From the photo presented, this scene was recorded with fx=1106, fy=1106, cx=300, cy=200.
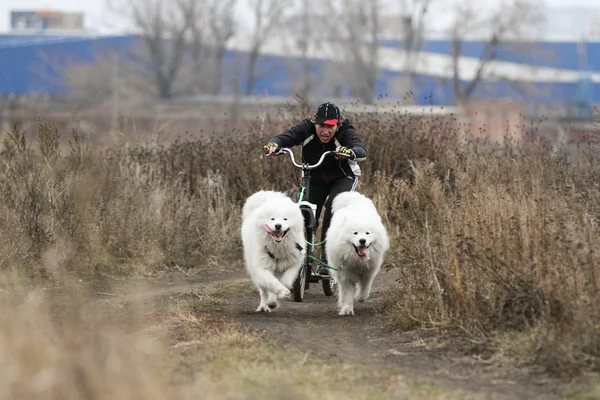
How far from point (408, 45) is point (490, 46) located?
7080mm

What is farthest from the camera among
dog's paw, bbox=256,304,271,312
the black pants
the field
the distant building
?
the distant building

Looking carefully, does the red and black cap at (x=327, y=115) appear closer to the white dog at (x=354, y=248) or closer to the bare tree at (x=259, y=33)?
the white dog at (x=354, y=248)

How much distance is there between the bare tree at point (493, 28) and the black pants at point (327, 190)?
157 ft

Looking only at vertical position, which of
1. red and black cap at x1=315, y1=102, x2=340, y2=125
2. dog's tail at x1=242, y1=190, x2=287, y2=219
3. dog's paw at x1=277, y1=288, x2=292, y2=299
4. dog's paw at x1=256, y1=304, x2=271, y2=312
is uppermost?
red and black cap at x1=315, y1=102, x2=340, y2=125

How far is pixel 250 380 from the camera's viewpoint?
22.6 ft

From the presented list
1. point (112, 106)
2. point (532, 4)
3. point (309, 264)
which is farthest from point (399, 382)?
point (532, 4)

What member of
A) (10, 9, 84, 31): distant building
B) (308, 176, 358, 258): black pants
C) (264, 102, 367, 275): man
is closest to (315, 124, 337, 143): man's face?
(264, 102, 367, 275): man

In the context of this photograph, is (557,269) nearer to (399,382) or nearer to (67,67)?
(399,382)

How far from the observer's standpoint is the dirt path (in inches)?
280

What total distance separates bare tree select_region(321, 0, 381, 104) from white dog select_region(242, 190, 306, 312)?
5476cm

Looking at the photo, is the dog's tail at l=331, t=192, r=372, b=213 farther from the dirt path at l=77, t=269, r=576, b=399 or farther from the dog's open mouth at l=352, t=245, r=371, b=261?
the dirt path at l=77, t=269, r=576, b=399

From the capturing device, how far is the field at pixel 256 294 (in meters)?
6.57

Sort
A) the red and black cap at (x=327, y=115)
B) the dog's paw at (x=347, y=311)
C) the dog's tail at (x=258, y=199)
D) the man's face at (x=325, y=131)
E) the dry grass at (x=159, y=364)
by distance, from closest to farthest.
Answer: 1. the dry grass at (x=159, y=364)
2. the dog's paw at (x=347, y=311)
3. the dog's tail at (x=258, y=199)
4. the red and black cap at (x=327, y=115)
5. the man's face at (x=325, y=131)

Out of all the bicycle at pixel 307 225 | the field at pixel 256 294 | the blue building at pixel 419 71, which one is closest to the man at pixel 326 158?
the bicycle at pixel 307 225
